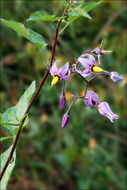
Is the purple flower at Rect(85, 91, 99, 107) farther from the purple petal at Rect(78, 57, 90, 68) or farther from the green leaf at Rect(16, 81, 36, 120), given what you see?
the green leaf at Rect(16, 81, 36, 120)

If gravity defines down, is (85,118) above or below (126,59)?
below

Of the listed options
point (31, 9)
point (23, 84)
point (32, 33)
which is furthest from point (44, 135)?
point (32, 33)

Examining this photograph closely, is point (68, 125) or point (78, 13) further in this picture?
point (68, 125)

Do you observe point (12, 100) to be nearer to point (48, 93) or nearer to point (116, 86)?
point (48, 93)

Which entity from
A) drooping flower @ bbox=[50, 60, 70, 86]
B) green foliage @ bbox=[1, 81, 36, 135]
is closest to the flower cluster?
drooping flower @ bbox=[50, 60, 70, 86]

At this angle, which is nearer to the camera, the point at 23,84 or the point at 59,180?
the point at 59,180

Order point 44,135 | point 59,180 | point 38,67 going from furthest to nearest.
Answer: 1. point 38,67
2. point 44,135
3. point 59,180

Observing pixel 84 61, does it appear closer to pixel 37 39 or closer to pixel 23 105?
pixel 37 39

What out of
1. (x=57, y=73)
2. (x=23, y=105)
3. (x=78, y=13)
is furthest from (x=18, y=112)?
(x=78, y=13)

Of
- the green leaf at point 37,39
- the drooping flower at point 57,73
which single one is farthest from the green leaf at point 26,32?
the drooping flower at point 57,73
